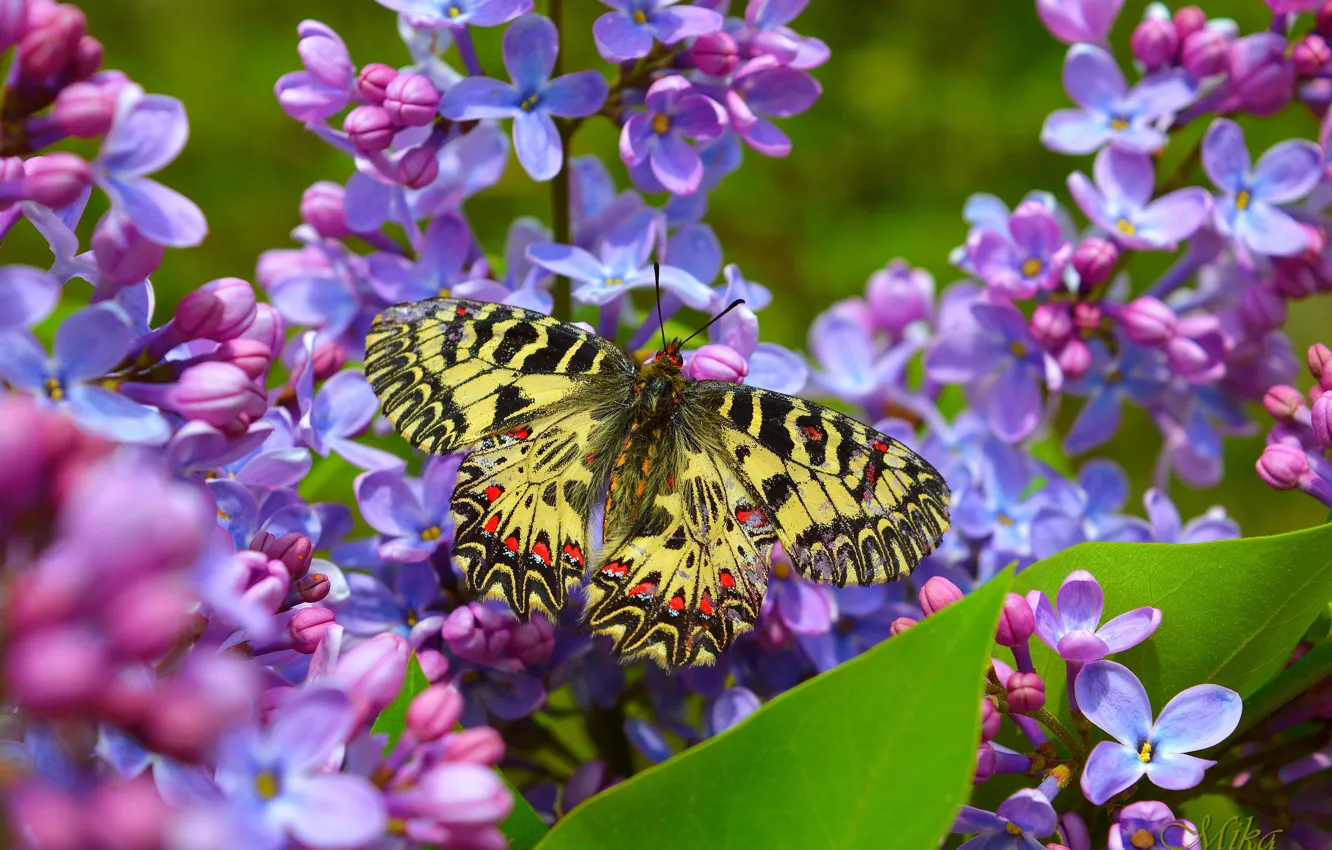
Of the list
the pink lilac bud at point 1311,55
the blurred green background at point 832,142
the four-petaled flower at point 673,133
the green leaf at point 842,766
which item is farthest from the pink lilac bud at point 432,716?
the blurred green background at point 832,142

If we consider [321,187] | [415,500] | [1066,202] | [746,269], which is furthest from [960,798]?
[1066,202]

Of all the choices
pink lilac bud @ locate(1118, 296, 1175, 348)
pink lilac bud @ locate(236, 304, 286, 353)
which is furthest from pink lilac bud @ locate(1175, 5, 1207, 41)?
pink lilac bud @ locate(236, 304, 286, 353)

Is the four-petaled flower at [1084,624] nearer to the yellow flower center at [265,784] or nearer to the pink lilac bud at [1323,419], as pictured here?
the pink lilac bud at [1323,419]

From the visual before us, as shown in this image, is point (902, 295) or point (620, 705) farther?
point (902, 295)

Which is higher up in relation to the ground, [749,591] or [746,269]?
[749,591]

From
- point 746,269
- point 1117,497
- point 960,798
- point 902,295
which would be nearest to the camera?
point 960,798

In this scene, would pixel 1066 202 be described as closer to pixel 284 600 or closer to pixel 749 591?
pixel 749 591

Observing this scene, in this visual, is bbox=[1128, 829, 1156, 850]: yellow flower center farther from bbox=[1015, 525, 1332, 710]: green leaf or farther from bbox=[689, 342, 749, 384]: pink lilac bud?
bbox=[689, 342, 749, 384]: pink lilac bud
